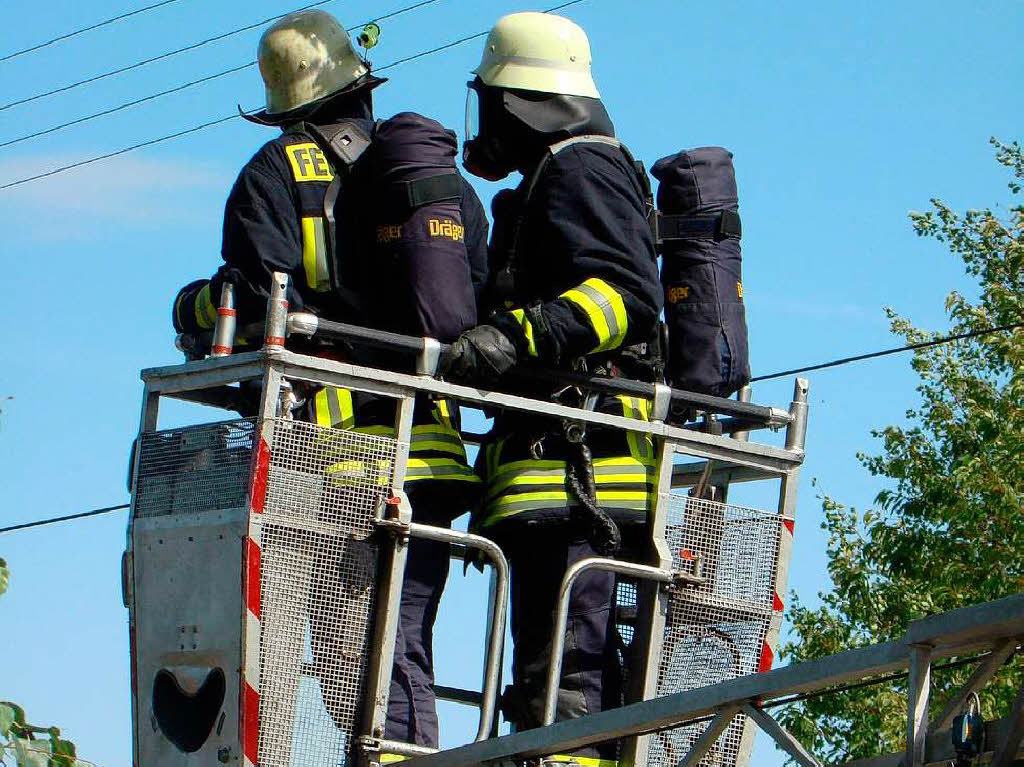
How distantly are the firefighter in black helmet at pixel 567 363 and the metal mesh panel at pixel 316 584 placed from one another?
1.39ft

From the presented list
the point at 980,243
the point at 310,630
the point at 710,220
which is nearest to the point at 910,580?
the point at 980,243

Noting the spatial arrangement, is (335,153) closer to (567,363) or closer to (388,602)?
(567,363)

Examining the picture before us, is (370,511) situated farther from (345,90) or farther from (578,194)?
(345,90)

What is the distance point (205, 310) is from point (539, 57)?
1.30 metres

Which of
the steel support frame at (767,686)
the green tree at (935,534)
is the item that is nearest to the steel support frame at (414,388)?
the steel support frame at (767,686)

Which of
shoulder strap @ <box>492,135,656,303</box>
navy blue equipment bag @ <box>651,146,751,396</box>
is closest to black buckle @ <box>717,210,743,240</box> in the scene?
navy blue equipment bag @ <box>651,146,751,396</box>

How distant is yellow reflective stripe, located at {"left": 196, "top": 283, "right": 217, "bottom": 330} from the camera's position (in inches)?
236

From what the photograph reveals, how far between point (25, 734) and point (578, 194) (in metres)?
2.17

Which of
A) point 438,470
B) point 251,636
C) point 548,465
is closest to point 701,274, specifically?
point 548,465

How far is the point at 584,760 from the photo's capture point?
5363 millimetres

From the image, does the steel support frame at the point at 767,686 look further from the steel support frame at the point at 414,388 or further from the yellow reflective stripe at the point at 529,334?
the yellow reflective stripe at the point at 529,334

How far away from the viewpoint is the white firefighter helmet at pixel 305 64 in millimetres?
6215

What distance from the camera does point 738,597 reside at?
5809mm

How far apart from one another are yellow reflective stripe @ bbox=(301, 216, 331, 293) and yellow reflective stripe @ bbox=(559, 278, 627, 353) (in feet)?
2.57
